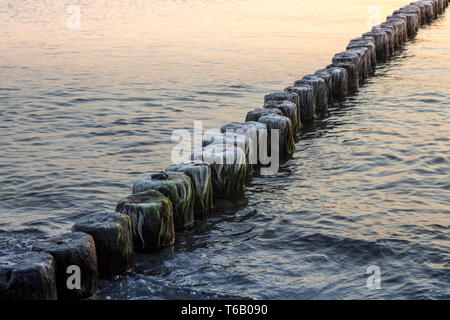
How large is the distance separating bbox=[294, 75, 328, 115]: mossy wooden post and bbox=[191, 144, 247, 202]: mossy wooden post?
455cm

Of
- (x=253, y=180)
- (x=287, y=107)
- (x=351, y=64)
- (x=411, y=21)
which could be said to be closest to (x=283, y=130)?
(x=287, y=107)

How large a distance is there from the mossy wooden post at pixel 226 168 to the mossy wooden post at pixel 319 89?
14.9 feet

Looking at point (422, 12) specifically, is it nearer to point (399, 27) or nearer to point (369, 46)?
point (399, 27)

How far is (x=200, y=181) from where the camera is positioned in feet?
26.0

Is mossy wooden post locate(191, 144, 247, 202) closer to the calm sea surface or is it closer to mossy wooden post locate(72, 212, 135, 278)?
the calm sea surface

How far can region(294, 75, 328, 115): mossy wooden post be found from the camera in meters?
12.9

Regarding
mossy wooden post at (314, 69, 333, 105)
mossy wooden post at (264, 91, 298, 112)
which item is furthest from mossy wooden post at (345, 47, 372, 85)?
mossy wooden post at (264, 91, 298, 112)

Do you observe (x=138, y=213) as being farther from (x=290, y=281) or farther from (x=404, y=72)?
(x=404, y=72)

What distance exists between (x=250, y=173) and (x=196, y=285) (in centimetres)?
Result: 351

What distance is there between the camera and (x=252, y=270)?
6688mm

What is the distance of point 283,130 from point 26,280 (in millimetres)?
5857

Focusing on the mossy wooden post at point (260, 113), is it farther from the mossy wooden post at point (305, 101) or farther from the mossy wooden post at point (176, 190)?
the mossy wooden post at point (176, 190)

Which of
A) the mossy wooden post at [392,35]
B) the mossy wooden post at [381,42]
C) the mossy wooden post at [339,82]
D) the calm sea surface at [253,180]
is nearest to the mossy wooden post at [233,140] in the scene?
the calm sea surface at [253,180]
